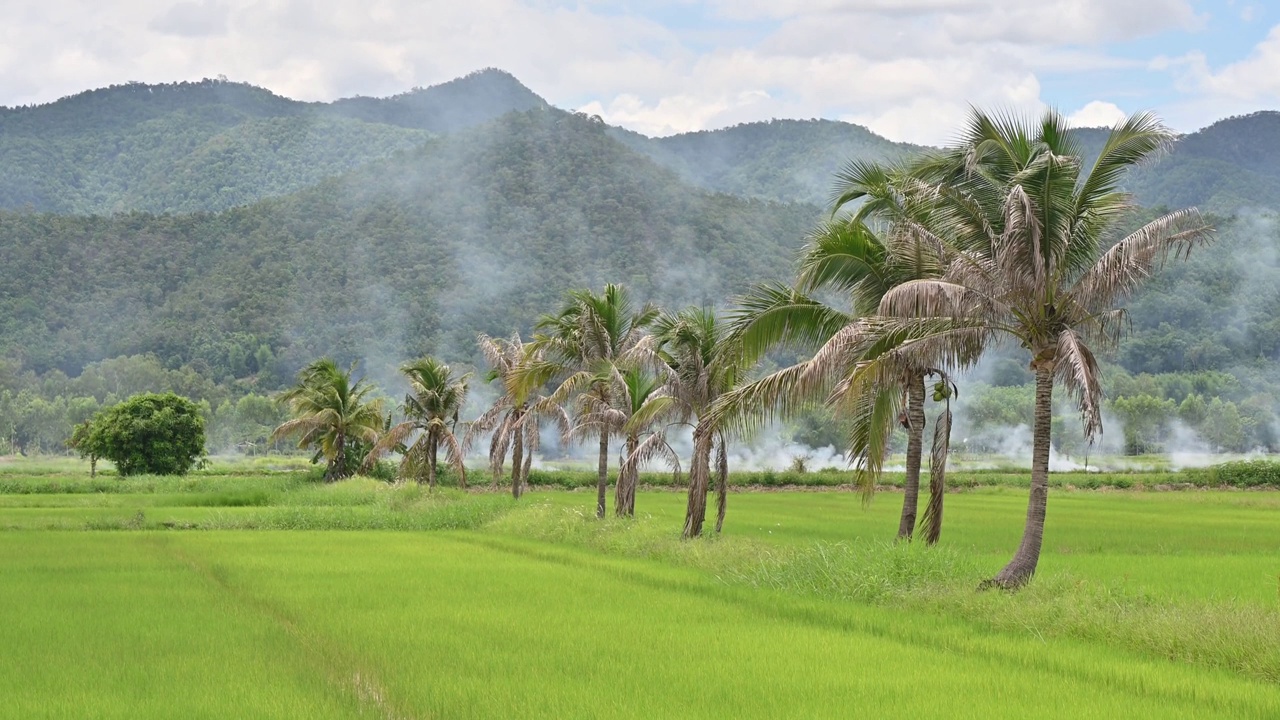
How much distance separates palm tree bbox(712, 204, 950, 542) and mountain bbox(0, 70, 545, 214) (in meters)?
136

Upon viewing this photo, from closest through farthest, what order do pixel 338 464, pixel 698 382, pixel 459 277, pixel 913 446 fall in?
pixel 913 446 → pixel 698 382 → pixel 338 464 → pixel 459 277

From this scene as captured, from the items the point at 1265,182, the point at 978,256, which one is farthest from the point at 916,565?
the point at 1265,182

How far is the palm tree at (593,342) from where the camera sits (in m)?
26.9

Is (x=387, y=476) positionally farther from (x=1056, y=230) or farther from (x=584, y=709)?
(x=584, y=709)

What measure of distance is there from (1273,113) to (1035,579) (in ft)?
497

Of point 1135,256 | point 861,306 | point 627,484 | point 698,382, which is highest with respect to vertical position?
point 1135,256

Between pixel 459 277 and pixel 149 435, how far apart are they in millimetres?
52158

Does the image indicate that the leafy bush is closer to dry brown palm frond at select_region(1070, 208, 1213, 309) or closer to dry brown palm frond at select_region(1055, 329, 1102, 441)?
dry brown palm frond at select_region(1070, 208, 1213, 309)

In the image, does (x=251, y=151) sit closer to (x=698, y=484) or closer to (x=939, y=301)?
(x=698, y=484)

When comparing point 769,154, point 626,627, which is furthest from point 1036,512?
point 769,154

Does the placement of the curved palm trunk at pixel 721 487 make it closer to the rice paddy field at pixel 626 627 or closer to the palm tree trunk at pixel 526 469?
the rice paddy field at pixel 626 627

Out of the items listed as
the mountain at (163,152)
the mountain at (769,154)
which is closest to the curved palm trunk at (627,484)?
the mountain at (769,154)

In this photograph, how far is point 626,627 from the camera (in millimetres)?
12508

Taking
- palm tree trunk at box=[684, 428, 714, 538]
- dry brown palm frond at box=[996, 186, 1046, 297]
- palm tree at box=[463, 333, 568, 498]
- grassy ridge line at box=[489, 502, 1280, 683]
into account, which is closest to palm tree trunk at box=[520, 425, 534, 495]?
palm tree at box=[463, 333, 568, 498]
